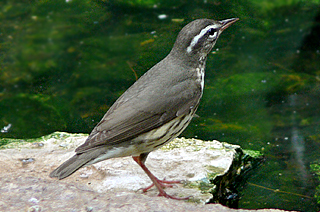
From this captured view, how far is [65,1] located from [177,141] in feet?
18.0

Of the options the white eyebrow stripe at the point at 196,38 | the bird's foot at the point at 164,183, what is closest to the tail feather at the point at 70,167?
the bird's foot at the point at 164,183

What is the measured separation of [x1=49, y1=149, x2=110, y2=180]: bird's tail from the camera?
166 inches

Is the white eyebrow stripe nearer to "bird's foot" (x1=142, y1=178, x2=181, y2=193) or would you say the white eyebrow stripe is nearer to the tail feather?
"bird's foot" (x1=142, y1=178, x2=181, y2=193)

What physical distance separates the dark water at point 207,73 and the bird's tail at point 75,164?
5.94 feet

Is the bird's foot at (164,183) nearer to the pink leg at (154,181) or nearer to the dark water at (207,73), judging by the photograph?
the pink leg at (154,181)

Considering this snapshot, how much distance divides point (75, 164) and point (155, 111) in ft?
2.86

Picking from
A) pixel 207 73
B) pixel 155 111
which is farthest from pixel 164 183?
pixel 207 73

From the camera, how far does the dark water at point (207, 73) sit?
625 cm

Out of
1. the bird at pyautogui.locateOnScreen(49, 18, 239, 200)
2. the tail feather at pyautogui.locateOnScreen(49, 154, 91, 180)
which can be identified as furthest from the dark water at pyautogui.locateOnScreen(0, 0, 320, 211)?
the tail feather at pyautogui.locateOnScreen(49, 154, 91, 180)

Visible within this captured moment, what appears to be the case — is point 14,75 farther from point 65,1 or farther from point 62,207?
point 62,207

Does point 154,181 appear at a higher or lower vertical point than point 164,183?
higher

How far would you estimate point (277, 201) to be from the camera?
525 centimetres

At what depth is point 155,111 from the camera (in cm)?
454

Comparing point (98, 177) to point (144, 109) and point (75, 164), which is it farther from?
point (144, 109)
